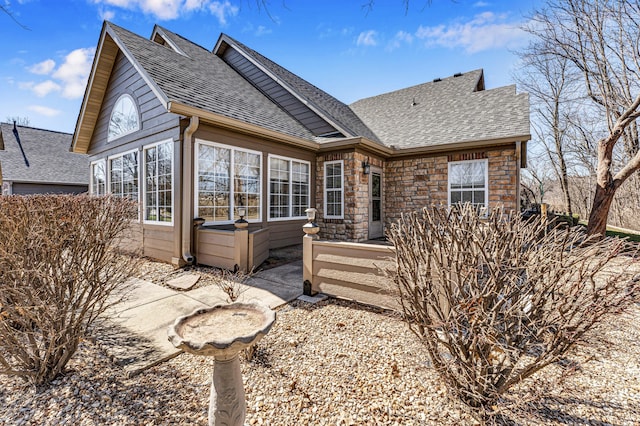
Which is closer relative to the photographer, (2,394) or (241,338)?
(241,338)

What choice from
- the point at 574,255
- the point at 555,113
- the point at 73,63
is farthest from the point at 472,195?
the point at 555,113

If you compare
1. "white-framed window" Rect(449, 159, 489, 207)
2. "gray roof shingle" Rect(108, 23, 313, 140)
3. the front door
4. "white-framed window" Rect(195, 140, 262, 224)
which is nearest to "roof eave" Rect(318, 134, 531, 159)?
"white-framed window" Rect(449, 159, 489, 207)

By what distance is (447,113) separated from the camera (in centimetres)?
970

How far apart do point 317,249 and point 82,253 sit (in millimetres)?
2648

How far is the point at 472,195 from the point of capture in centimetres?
775

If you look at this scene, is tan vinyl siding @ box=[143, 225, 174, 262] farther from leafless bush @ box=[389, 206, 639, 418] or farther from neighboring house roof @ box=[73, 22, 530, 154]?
leafless bush @ box=[389, 206, 639, 418]

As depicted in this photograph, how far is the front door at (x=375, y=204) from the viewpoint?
28.0 ft

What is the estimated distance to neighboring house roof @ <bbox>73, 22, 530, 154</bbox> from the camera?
6.36 meters

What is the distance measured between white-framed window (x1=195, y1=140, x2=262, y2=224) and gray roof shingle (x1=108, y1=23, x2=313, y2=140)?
0.79 meters

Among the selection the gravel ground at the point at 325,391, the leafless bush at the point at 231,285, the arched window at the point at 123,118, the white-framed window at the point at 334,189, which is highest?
the arched window at the point at 123,118

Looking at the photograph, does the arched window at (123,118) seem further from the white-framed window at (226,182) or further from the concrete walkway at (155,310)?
the concrete walkway at (155,310)

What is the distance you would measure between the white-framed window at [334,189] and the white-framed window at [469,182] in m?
2.97

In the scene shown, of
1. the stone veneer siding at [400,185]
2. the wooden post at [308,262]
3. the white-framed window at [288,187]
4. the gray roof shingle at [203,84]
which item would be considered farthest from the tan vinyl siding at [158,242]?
the stone veneer siding at [400,185]

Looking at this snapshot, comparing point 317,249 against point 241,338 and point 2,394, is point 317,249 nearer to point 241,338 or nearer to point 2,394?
point 241,338
